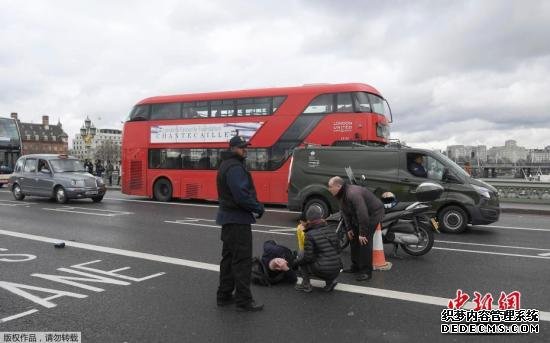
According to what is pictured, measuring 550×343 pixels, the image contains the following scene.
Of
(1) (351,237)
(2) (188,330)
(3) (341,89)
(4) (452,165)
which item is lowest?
(2) (188,330)

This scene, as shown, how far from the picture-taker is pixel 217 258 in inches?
292

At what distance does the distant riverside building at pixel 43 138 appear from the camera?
425 ft

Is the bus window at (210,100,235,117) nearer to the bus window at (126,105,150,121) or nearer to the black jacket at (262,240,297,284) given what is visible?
the bus window at (126,105,150,121)

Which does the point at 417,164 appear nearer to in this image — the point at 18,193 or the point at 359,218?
the point at 359,218

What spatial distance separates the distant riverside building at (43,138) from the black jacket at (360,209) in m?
140

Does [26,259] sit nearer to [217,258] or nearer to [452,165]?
[217,258]

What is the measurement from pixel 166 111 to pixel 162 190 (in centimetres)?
333

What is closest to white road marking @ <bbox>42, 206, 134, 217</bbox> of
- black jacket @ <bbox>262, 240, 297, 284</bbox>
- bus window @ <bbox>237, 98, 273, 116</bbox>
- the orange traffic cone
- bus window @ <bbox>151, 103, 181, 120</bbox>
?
bus window @ <bbox>151, 103, 181, 120</bbox>

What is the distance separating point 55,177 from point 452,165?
47.2 ft

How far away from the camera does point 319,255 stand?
5.50 meters

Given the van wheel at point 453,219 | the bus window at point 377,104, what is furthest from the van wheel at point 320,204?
the bus window at point 377,104

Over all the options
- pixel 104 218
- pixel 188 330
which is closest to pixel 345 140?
pixel 104 218

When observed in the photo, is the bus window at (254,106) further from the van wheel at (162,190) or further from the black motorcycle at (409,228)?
the black motorcycle at (409,228)

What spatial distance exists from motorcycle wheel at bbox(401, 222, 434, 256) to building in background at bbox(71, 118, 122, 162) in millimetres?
31260
